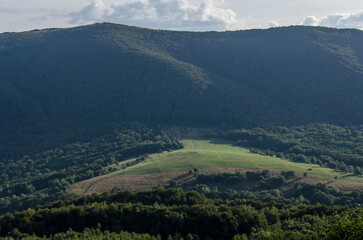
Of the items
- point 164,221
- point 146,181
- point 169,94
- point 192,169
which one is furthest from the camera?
point 169,94

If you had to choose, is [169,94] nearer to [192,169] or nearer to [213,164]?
[213,164]

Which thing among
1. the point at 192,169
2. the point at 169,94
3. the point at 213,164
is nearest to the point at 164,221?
the point at 192,169

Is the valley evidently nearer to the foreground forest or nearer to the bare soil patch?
the bare soil patch

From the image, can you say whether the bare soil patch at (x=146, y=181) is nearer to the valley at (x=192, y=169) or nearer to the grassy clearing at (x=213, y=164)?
the valley at (x=192, y=169)

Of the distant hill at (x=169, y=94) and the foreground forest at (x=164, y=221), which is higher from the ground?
the distant hill at (x=169, y=94)

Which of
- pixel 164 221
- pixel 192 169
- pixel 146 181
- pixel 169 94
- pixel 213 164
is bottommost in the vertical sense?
pixel 146 181

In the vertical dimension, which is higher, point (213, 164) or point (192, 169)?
point (213, 164)

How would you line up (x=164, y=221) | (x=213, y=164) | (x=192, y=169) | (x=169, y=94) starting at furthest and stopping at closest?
(x=169, y=94)
(x=213, y=164)
(x=192, y=169)
(x=164, y=221)

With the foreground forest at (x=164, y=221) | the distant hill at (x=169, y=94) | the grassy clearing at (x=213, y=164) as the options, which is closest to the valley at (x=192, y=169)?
the grassy clearing at (x=213, y=164)

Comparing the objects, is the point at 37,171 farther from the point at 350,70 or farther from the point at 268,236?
the point at 350,70

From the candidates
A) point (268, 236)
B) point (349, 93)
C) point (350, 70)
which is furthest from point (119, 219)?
point (350, 70)

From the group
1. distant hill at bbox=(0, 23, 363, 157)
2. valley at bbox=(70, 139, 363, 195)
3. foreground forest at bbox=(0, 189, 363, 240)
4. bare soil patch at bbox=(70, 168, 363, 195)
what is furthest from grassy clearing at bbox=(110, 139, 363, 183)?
distant hill at bbox=(0, 23, 363, 157)

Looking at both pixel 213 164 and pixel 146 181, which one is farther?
pixel 213 164
